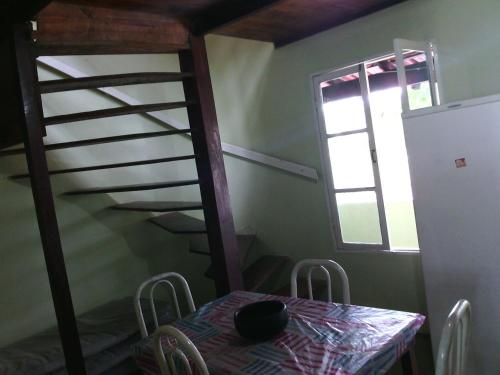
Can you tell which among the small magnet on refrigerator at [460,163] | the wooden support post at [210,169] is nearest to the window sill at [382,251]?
the small magnet on refrigerator at [460,163]

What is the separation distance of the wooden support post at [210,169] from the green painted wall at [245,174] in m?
1.10

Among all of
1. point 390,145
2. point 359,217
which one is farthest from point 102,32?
point 390,145

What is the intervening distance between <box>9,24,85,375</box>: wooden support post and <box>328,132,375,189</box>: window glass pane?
220cm

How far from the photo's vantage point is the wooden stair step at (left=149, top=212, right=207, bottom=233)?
9.86ft

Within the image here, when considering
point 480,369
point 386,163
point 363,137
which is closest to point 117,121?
point 363,137

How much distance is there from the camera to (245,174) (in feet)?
12.9

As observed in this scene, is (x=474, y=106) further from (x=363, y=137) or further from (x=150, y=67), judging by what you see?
(x=150, y=67)

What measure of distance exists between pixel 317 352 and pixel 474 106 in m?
1.54

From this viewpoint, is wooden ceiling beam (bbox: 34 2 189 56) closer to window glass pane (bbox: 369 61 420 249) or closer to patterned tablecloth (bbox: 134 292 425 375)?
patterned tablecloth (bbox: 134 292 425 375)

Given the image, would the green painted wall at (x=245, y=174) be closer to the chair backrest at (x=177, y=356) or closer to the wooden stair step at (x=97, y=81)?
the wooden stair step at (x=97, y=81)

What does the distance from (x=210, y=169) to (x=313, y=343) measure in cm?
136

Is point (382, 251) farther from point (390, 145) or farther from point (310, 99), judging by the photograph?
point (310, 99)

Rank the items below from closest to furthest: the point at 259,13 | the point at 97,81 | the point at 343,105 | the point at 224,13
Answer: the point at 97,81 → the point at 224,13 → the point at 259,13 → the point at 343,105

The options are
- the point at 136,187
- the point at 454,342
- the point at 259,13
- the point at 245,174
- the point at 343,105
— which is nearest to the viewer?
the point at 454,342
